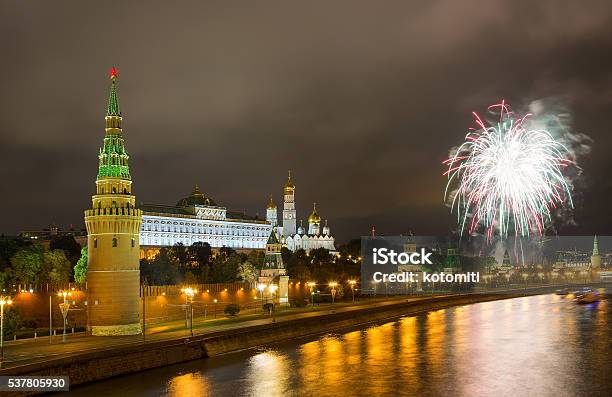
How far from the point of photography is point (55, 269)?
81.6 metres

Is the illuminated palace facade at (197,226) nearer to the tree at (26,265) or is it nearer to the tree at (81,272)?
the tree at (81,272)

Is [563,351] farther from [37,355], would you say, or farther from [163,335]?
[37,355]

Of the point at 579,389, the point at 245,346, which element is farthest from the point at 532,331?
the point at 579,389

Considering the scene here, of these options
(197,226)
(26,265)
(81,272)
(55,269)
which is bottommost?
(81,272)

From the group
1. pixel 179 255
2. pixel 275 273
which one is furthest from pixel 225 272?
pixel 179 255

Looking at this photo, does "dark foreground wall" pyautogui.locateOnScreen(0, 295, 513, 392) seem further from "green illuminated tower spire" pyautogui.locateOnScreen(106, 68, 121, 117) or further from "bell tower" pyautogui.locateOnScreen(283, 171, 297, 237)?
"bell tower" pyautogui.locateOnScreen(283, 171, 297, 237)

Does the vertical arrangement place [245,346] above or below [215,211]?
below

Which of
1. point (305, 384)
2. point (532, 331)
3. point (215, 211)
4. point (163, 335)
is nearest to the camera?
point (305, 384)

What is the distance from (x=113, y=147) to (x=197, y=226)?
116 m

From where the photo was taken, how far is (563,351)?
45719 mm

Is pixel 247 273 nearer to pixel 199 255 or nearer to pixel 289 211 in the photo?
pixel 199 255

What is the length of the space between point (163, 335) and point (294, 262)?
6722 centimetres

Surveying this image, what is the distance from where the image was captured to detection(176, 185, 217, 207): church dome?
585ft

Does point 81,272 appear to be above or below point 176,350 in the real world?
above
